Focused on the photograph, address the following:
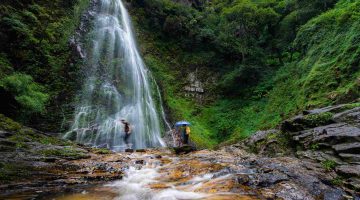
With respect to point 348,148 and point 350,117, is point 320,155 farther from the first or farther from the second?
point 350,117

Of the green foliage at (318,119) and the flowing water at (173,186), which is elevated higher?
the green foliage at (318,119)

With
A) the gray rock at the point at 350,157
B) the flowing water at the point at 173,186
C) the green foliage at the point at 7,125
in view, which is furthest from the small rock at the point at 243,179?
the green foliage at the point at 7,125

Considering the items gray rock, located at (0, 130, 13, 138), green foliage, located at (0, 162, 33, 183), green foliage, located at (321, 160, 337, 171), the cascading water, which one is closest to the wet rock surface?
green foliage, located at (321, 160, 337, 171)

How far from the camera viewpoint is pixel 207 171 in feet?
22.3

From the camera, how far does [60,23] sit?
1969cm

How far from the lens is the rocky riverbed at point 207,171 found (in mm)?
5047


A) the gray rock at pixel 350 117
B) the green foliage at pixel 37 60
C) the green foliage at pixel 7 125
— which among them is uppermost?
the green foliage at pixel 37 60

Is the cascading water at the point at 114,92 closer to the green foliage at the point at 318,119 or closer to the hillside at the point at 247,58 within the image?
the hillside at the point at 247,58

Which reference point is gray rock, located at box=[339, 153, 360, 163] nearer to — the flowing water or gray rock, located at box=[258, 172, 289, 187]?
gray rock, located at box=[258, 172, 289, 187]

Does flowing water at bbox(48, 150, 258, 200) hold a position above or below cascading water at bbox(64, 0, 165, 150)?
below

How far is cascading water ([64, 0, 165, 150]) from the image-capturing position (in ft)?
50.3

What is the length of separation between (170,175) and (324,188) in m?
3.51

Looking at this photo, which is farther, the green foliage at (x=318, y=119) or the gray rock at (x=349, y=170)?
the green foliage at (x=318, y=119)

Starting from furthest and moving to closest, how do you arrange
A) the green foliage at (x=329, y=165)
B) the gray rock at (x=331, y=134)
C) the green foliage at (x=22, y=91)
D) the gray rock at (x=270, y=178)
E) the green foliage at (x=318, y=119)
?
the green foliage at (x=22, y=91)
the green foliage at (x=318, y=119)
the gray rock at (x=331, y=134)
the green foliage at (x=329, y=165)
the gray rock at (x=270, y=178)
